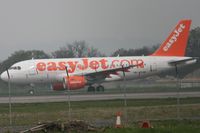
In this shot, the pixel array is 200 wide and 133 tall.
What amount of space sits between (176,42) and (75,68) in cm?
1327

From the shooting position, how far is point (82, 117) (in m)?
30.0

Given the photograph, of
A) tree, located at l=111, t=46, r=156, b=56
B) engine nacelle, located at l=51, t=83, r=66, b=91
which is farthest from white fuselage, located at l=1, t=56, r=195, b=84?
tree, located at l=111, t=46, r=156, b=56

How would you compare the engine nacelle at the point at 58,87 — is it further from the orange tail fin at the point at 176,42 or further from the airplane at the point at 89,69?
the orange tail fin at the point at 176,42

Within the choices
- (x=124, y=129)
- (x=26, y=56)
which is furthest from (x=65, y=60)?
(x=26, y=56)

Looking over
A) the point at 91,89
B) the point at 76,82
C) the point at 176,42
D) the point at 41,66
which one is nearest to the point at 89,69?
the point at 91,89

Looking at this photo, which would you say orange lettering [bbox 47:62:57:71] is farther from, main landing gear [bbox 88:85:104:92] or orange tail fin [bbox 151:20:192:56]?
orange tail fin [bbox 151:20:192:56]

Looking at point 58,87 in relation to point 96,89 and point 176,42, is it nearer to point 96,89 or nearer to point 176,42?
point 96,89

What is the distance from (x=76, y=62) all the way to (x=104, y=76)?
3679mm

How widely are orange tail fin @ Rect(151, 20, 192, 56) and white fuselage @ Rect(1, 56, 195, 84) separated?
6.02ft

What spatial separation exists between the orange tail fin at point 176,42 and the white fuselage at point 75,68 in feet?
6.02

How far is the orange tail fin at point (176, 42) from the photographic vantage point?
6838cm

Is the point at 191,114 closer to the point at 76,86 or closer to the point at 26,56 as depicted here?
the point at 76,86

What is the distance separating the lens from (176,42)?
68.8 metres

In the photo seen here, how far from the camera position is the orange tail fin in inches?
2692
